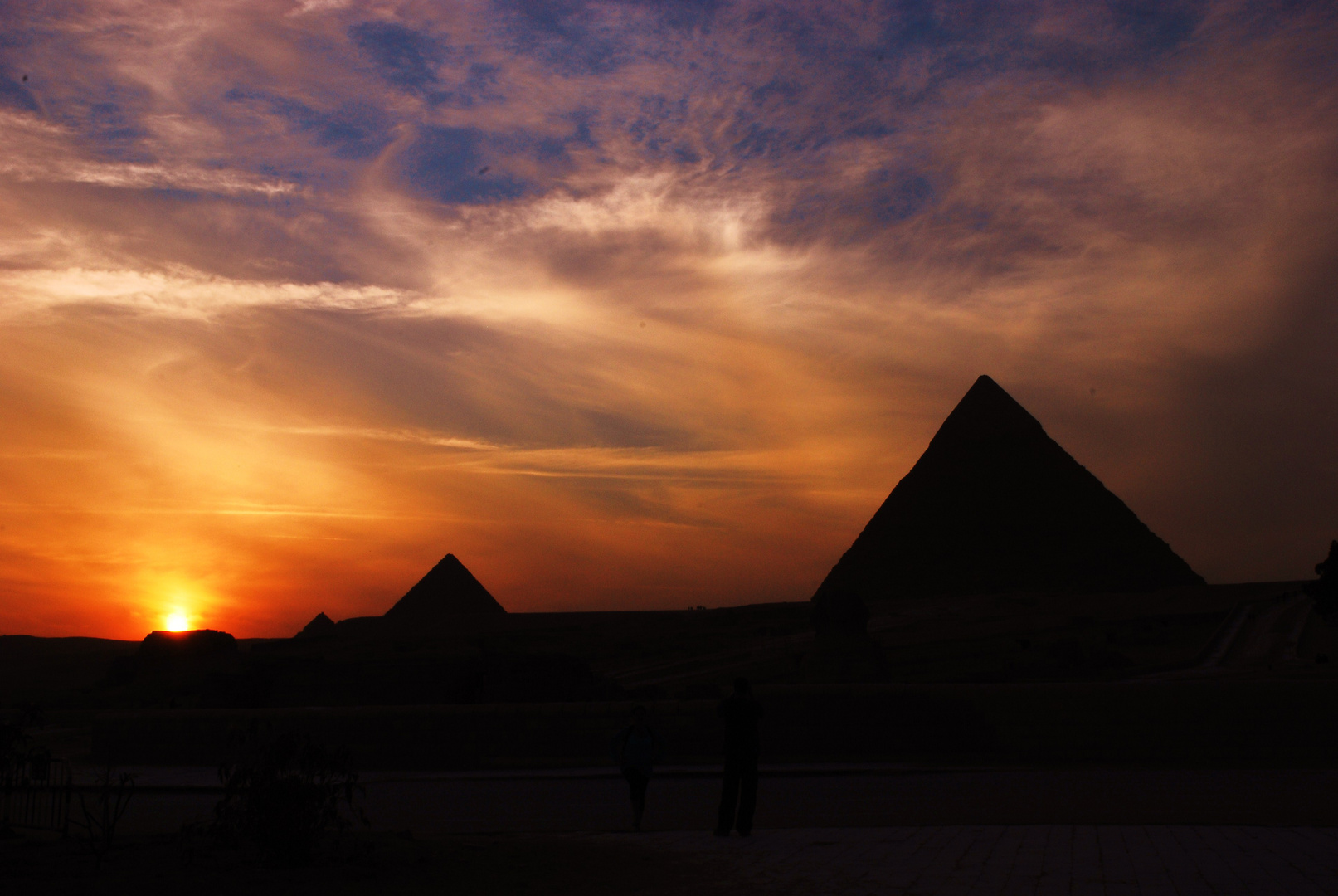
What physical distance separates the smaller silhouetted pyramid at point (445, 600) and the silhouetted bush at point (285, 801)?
87.3m

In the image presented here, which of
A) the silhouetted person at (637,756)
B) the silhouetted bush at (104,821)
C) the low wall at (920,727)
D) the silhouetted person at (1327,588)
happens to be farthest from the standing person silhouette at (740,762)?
the silhouetted person at (1327,588)

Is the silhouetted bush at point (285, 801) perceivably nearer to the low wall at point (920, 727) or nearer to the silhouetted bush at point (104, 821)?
the silhouetted bush at point (104, 821)

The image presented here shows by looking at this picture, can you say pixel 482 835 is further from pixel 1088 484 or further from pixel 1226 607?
pixel 1088 484

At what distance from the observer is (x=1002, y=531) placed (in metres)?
64.0

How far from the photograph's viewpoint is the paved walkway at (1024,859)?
18.2 feet

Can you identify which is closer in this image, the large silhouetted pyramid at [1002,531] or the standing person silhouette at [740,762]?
the standing person silhouette at [740,762]

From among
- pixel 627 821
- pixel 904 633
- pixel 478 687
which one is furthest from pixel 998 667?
pixel 627 821

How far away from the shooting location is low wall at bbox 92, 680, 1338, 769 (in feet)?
43.6

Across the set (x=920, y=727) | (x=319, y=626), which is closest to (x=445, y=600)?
(x=319, y=626)

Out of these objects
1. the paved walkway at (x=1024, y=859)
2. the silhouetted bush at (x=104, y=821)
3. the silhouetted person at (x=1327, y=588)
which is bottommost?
the paved walkway at (x=1024, y=859)

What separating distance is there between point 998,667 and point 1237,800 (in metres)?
25.0

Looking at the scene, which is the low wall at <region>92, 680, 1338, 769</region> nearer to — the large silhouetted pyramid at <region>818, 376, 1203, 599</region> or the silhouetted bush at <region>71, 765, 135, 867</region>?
the silhouetted bush at <region>71, 765, 135, 867</region>

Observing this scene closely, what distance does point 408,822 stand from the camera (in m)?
9.59

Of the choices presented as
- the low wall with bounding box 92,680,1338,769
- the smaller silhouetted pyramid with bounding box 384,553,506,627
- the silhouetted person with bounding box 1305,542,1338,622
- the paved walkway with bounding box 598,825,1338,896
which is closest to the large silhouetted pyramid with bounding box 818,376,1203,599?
the silhouetted person with bounding box 1305,542,1338,622
